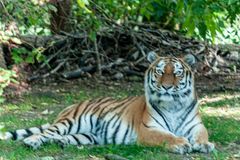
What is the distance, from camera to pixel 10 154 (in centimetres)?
551

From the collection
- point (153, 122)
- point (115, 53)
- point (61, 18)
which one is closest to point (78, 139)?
point (153, 122)

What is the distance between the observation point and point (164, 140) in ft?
18.6

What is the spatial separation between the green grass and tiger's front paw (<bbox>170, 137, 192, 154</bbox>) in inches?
2.2

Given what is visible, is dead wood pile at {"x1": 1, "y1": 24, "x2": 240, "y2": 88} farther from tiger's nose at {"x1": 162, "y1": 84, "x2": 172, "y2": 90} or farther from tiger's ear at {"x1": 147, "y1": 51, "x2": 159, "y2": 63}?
tiger's nose at {"x1": 162, "y1": 84, "x2": 172, "y2": 90}

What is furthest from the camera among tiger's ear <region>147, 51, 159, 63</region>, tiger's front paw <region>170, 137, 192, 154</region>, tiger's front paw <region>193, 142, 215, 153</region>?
tiger's ear <region>147, 51, 159, 63</region>

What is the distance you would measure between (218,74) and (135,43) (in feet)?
5.25

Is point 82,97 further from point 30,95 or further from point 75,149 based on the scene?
point 75,149

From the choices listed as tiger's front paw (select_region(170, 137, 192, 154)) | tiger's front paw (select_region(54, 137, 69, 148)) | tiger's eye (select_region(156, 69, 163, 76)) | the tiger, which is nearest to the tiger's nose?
the tiger

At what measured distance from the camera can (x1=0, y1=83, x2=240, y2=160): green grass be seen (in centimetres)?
554

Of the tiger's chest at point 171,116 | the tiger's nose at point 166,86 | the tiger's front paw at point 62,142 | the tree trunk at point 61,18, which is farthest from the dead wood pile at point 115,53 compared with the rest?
the tiger's nose at point 166,86

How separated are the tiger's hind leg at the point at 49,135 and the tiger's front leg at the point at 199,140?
4.08ft

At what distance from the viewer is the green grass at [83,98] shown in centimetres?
554

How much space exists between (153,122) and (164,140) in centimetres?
37

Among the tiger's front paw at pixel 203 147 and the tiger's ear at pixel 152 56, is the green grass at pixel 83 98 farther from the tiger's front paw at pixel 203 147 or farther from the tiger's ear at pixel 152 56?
the tiger's ear at pixel 152 56
